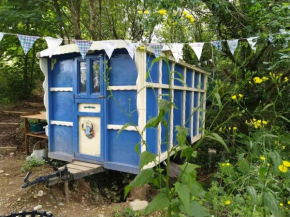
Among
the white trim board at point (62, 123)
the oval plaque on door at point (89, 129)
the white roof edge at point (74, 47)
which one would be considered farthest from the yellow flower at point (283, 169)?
the white trim board at point (62, 123)

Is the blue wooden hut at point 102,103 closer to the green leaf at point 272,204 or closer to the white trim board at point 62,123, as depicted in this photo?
the white trim board at point 62,123

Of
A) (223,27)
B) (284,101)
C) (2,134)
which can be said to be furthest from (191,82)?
(2,134)

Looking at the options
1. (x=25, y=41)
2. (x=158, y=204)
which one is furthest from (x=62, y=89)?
(x=158, y=204)

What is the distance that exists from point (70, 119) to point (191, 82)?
2648 millimetres

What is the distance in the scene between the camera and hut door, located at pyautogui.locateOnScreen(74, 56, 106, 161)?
11.8 feet

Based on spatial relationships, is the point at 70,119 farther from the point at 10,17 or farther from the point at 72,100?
the point at 10,17

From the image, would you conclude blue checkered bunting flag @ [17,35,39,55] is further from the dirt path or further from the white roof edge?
the dirt path

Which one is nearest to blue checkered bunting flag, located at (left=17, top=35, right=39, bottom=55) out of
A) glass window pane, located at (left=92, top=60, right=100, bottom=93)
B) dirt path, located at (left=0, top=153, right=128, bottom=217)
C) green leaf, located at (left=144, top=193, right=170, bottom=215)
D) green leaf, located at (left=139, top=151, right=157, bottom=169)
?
glass window pane, located at (left=92, top=60, right=100, bottom=93)

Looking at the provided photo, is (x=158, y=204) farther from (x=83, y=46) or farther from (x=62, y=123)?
(x=62, y=123)

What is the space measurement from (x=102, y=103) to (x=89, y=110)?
1.02 feet

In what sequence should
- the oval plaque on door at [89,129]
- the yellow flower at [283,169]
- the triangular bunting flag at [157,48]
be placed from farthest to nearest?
1. the oval plaque on door at [89,129]
2. the triangular bunting flag at [157,48]
3. the yellow flower at [283,169]

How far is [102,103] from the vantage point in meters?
3.54

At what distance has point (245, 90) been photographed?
5.71 m

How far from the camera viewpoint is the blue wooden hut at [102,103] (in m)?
3.31
